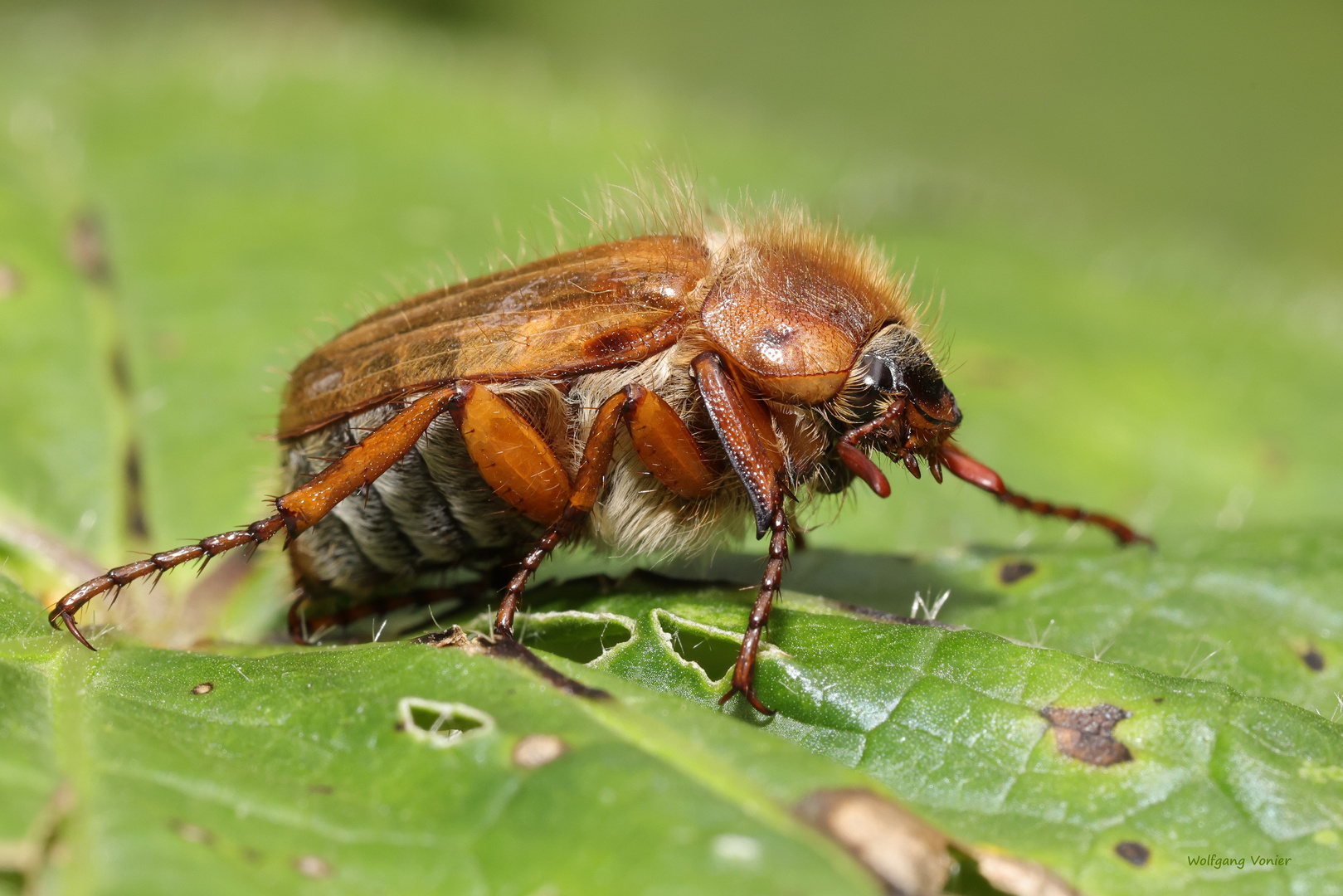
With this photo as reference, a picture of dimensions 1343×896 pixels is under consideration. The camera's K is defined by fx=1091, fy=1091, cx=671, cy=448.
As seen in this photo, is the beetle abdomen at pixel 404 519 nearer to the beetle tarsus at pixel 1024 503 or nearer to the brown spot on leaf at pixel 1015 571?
the beetle tarsus at pixel 1024 503

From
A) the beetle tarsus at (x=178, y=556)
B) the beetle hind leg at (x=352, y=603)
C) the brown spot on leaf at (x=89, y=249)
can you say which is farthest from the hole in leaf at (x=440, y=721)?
the brown spot on leaf at (x=89, y=249)

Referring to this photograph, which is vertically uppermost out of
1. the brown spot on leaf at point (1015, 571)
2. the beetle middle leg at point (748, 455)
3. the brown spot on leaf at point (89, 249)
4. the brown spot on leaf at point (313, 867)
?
the beetle middle leg at point (748, 455)

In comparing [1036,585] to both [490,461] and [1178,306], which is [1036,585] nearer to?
[490,461]

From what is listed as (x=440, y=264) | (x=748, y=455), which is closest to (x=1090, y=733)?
(x=748, y=455)

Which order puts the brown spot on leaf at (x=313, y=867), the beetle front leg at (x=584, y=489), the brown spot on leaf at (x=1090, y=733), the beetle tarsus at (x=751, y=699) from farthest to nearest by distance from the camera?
the beetle front leg at (x=584, y=489) < the beetle tarsus at (x=751, y=699) < the brown spot on leaf at (x=1090, y=733) < the brown spot on leaf at (x=313, y=867)

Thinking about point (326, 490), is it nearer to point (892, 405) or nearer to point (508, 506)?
point (508, 506)

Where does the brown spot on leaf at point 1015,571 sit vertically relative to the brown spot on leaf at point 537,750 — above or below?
below
